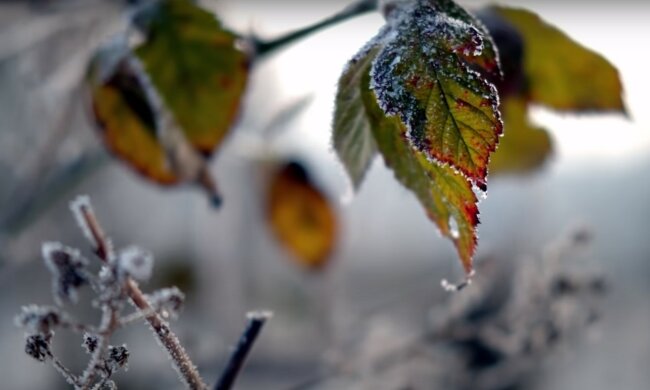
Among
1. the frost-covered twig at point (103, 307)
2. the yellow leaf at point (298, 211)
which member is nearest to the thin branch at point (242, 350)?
the frost-covered twig at point (103, 307)

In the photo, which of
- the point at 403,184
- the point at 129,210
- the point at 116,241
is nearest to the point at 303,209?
the point at 403,184

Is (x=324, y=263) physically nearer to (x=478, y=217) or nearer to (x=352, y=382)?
(x=352, y=382)

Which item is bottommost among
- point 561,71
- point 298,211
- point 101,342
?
point 101,342

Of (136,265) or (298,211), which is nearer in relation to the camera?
(136,265)

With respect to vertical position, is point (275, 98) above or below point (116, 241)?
below

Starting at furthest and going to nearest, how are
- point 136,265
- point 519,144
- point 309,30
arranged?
point 519,144
point 309,30
point 136,265

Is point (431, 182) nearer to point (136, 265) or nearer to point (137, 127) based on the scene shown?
point (136, 265)

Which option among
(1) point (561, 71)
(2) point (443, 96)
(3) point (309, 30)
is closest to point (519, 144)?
(1) point (561, 71)
